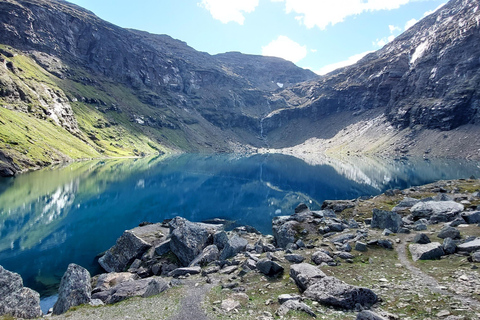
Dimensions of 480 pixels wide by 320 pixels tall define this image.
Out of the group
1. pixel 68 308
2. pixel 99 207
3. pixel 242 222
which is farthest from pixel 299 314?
pixel 99 207

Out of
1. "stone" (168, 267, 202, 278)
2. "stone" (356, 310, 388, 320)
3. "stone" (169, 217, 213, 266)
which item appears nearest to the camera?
"stone" (356, 310, 388, 320)

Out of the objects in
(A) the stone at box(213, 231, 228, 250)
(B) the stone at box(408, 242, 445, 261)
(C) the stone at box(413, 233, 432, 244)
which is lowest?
(A) the stone at box(213, 231, 228, 250)

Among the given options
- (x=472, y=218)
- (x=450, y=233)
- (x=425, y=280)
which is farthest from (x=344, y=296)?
(x=472, y=218)

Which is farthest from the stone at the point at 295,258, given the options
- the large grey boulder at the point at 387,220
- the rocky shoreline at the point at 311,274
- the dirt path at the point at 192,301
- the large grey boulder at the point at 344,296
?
the large grey boulder at the point at 387,220

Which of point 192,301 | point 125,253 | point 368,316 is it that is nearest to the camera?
point 368,316

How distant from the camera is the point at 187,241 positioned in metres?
28.1

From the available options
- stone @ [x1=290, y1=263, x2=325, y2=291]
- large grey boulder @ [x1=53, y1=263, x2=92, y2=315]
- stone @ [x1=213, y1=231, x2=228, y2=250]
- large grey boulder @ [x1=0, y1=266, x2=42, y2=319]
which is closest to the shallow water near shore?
large grey boulder @ [x1=53, y1=263, x2=92, y2=315]

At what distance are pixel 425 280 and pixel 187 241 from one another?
2116cm

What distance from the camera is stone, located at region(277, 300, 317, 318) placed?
11514 mm

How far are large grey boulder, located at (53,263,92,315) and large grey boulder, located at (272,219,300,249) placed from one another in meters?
17.4

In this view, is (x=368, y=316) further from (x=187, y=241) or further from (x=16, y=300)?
(x=187, y=241)

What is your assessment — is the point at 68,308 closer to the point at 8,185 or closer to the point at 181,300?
the point at 181,300

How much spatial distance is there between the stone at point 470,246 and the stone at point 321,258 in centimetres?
725

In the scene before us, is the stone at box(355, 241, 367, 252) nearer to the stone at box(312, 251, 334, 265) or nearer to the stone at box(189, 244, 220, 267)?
the stone at box(312, 251, 334, 265)
